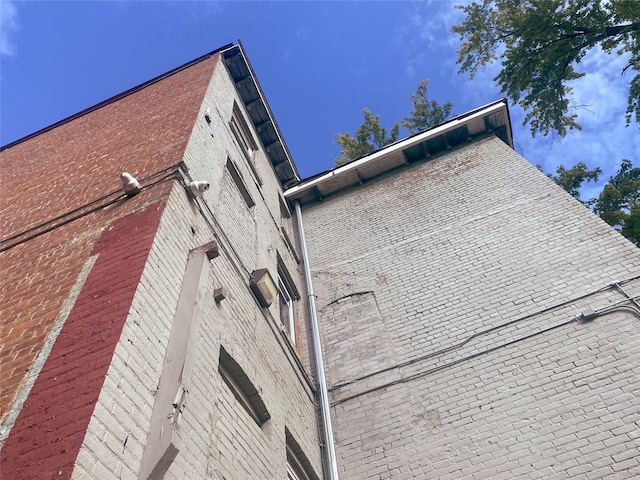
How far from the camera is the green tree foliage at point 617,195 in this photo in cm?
1127

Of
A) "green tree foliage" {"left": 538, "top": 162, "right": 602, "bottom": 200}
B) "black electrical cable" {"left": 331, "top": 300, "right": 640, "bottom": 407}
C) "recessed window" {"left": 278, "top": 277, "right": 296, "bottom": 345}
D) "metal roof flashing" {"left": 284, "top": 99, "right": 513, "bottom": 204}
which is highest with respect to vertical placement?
"metal roof flashing" {"left": 284, "top": 99, "right": 513, "bottom": 204}

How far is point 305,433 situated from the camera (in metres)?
6.38

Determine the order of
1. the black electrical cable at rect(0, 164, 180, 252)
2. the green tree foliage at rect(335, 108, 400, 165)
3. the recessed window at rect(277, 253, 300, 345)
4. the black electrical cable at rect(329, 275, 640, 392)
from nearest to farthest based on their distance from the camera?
the black electrical cable at rect(0, 164, 180, 252) → the black electrical cable at rect(329, 275, 640, 392) → the recessed window at rect(277, 253, 300, 345) → the green tree foliage at rect(335, 108, 400, 165)

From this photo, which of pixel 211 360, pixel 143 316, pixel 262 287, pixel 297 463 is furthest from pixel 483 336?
pixel 143 316

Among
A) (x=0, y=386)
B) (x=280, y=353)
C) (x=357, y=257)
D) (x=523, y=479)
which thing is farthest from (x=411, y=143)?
(x=0, y=386)

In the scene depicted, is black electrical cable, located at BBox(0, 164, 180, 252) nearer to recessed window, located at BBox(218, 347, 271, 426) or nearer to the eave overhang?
recessed window, located at BBox(218, 347, 271, 426)

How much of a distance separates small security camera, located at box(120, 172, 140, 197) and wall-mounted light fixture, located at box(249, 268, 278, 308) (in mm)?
1864

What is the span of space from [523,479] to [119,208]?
518cm

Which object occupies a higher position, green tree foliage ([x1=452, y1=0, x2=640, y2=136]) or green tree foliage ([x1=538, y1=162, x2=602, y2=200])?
green tree foliage ([x1=452, y1=0, x2=640, y2=136])

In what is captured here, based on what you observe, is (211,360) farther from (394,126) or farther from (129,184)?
(394,126)

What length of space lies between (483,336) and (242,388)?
3.66m

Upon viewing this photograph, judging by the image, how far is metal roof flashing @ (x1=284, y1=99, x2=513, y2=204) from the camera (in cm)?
1129

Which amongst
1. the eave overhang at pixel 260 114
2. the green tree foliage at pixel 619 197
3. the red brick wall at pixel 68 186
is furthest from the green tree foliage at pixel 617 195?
the red brick wall at pixel 68 186

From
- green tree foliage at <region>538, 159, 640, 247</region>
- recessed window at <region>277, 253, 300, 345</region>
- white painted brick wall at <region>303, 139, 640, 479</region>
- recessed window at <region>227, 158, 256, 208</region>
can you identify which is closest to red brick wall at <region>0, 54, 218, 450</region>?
recessed window at <region>227, 158, 256, 208</region>
